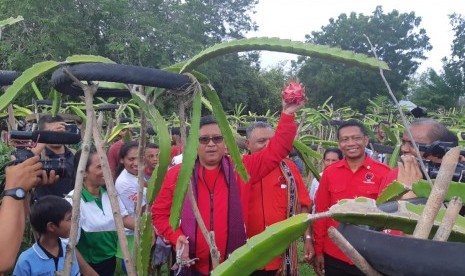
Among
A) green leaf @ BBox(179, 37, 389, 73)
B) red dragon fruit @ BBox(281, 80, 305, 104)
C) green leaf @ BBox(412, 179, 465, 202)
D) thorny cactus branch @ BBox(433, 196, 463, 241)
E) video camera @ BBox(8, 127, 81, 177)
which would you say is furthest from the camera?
red dragon fruit @ BBox(281, 80, 305, 104)

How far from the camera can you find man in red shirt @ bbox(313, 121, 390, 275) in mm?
3484

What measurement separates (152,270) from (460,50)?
36.4 meters

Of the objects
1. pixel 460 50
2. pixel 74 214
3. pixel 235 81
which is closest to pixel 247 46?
pixel 74 214

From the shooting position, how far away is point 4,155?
10.7ft

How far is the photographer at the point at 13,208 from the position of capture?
5.70 ft

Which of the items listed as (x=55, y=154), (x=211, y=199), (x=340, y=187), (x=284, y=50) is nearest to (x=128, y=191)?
(x=55, y=154)

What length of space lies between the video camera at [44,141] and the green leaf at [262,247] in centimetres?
108

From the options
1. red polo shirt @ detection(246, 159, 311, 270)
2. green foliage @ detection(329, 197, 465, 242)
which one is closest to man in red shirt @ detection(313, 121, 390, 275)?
red polo shirt @ detection(246, 159, 311, 270)

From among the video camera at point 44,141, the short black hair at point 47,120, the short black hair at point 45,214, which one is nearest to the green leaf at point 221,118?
the video camera at point 44,141

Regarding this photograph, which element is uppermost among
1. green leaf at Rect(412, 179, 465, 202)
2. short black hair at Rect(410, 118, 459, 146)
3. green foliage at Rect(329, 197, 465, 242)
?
short black hair at Rect(410, 118, 459, 146)

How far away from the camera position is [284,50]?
144 centimetres

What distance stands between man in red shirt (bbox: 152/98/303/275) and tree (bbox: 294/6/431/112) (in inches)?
1207

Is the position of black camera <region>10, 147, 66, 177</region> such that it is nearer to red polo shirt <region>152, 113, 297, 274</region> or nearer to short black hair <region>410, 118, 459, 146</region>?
red polo shirt <region>152, 113, 297, 274</region>

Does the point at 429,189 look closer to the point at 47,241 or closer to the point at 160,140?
the point at 160,140
